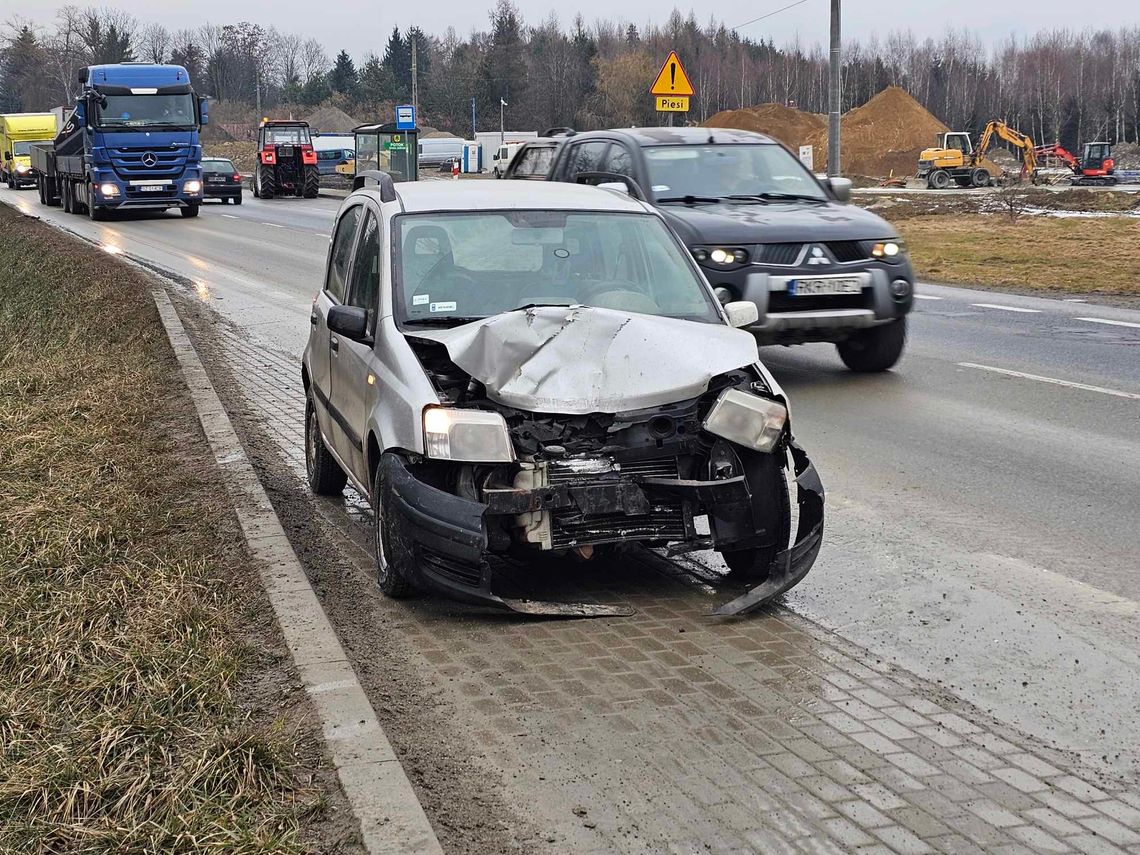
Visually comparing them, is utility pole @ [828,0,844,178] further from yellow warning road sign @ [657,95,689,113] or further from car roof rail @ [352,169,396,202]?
car roof rail @ [352,169,396,202]

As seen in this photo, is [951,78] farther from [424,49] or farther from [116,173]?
[116,173]

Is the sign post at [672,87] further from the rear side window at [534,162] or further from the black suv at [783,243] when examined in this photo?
the black suv at [783,243]

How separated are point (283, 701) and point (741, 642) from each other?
1701 mm

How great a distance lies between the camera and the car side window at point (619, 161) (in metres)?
12.6

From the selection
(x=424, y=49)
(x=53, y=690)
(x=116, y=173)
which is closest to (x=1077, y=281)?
(x=53, y=690)

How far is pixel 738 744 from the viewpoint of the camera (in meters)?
4.24

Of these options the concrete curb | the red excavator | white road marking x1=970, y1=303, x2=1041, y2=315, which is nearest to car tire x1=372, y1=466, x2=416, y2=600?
the concrete curb

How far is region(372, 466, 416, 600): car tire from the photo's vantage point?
5.37 metres

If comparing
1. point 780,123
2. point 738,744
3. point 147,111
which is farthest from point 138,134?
point 780,123

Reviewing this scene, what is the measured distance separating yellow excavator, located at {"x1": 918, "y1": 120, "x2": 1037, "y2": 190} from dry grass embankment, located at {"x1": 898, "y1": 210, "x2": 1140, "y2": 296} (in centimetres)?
2353

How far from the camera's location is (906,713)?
4.49 meters

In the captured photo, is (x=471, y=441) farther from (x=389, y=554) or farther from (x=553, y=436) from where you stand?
(x=389, y=554)

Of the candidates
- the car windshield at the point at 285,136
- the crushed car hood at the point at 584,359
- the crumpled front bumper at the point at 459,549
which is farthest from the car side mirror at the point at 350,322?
the car windshield at the point at 285,136

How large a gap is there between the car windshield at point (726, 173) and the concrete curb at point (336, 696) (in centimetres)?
584
